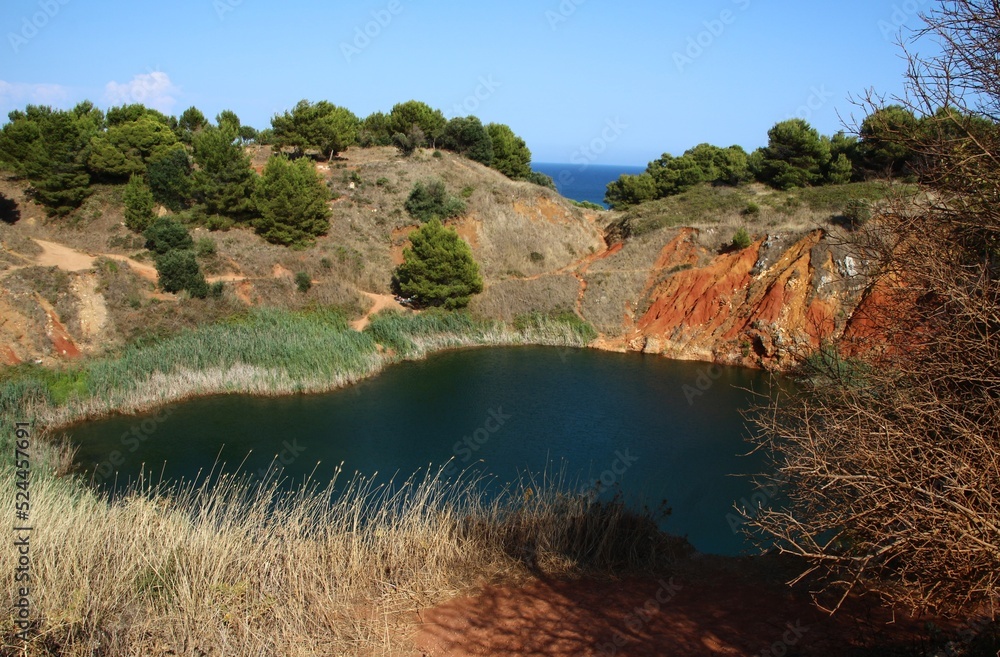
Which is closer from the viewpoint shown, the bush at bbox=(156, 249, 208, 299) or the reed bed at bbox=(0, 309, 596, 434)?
the reed bed at bbox=(0, 309, 596, 434)

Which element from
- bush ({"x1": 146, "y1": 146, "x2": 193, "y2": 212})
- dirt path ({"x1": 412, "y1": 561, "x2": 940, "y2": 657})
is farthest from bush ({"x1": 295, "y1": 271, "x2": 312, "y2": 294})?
dirt path ({"x1": 412, "y1": 561, "x2": 940, "y2": 657})

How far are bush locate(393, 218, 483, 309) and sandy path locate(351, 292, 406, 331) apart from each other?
756 mm

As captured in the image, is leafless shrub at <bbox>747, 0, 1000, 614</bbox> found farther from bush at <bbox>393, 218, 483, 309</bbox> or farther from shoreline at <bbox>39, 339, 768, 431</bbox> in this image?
bush at <bbox>393, 218, 483, 309</bbox>

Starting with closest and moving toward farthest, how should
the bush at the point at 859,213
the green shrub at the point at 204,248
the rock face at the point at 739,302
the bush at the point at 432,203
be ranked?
the bush at the point at 859,213 → the rock face at the point at 739,302 → the green shrub at the point at 204,248 → the bush at the point at 432,203

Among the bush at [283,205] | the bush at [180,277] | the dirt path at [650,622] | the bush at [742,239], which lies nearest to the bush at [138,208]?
the bush at [283,205]

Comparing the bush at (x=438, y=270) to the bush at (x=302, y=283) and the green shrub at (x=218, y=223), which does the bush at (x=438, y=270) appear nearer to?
the bush at (x=302, y=283)

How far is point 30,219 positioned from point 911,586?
39.4m

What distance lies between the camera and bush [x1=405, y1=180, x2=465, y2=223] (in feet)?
119

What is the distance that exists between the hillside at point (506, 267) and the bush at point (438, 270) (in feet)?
3.93

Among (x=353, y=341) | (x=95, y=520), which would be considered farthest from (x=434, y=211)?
(x=95, y=520)

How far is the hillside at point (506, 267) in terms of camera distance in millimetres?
23266

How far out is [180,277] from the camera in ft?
83.4

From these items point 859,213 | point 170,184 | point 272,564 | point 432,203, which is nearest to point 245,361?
point 272,564

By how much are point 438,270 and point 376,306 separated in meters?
2.98
